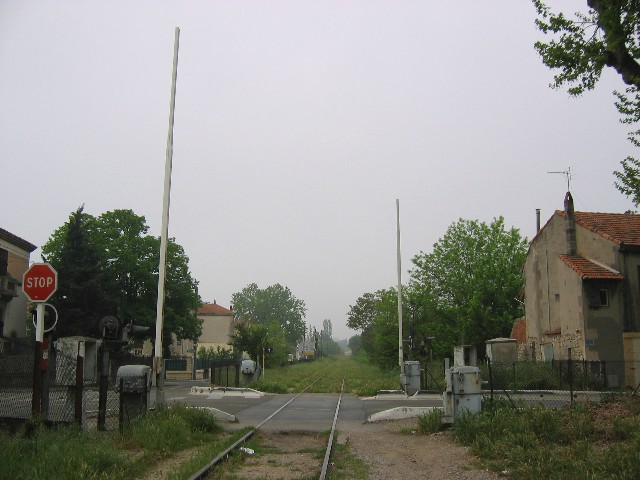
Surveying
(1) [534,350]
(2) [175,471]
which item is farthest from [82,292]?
(2) [175,471]

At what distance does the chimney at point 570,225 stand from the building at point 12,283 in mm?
33852

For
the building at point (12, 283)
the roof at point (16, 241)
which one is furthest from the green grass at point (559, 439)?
the roof at point (16, 241)

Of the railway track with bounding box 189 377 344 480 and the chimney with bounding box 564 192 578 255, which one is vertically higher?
the chimney with bounding box 564 192 578 255

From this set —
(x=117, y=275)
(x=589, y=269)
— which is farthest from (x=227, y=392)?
(x=117, y=275)

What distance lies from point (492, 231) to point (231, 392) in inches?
1214

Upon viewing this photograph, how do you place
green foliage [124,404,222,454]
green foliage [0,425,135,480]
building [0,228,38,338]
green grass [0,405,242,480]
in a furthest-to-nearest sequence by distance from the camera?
building [0,228,38,338]
green foliage [124,404,222,454]
green grass [0,405,242,480]
green foliage [0,425,135,480]

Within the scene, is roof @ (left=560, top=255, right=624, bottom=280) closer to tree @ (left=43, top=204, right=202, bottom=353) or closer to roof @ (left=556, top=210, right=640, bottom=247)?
roof @ (left=556, top=210, right=640, bottom=247)

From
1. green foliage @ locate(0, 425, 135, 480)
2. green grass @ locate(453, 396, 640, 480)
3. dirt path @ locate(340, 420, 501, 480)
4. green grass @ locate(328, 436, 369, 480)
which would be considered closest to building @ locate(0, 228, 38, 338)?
dirt path @ locate(340, 420, 501, 480)

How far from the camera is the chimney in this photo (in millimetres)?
33969

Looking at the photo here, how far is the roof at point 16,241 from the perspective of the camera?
43156 millimetres

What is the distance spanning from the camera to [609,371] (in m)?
27.8

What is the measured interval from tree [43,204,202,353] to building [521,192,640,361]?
87.0ft

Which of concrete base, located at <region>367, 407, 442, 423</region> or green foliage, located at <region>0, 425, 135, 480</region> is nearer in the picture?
green foliage, located at <region>0, 425, 135, 480</region>

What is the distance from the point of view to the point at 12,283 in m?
42.6
